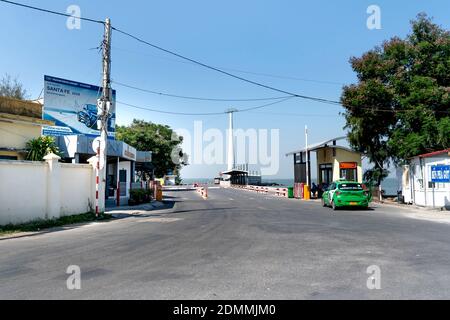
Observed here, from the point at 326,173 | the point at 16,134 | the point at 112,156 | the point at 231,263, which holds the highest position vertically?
the point at 16,134

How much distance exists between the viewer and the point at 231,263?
738 cm

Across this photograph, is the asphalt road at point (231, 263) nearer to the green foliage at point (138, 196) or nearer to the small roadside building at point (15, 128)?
the small roadside building at point (15, 128)

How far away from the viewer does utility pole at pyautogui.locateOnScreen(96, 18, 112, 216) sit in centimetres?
1762

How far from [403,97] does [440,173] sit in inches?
292

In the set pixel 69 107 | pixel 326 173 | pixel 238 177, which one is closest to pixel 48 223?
pixel 69 107

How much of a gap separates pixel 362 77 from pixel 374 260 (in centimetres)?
2290

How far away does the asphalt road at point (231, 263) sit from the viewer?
18.4 ft

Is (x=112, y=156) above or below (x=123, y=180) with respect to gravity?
above

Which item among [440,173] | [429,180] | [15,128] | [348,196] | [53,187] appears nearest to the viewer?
[53,187]

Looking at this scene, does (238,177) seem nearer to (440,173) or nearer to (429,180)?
(429,180)

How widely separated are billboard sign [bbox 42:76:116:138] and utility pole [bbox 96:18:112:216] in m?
9.00
